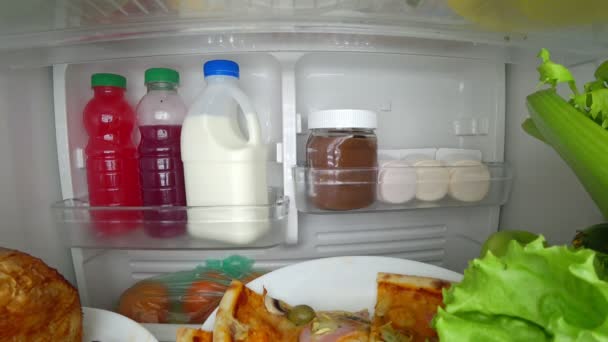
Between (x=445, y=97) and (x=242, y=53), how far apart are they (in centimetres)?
50

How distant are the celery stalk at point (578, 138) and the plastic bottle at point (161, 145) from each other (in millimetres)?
624

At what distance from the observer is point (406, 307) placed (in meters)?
0.55

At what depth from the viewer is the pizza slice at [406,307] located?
503 mm

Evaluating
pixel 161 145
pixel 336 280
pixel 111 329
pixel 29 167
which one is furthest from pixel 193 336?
pixel 29 167

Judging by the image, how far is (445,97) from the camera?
2.69 feet

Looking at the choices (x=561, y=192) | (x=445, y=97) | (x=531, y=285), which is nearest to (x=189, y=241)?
(x=531, y=285)

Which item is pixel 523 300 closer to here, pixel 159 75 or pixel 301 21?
pixel 301 21

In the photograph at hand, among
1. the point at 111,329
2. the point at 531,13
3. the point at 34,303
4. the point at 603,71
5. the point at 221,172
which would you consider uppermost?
the point at 531,13

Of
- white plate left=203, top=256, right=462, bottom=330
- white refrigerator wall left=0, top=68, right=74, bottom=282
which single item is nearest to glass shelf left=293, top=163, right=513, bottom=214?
white plate left=203, top=256, right=462, bottom=330

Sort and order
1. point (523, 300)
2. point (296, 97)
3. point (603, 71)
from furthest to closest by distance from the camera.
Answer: point (296, 97) < point (603, 71) < point (523, 300)

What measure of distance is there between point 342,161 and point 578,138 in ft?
1.19

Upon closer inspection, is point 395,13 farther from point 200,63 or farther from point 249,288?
point 249,288

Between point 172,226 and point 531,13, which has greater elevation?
point 531,13

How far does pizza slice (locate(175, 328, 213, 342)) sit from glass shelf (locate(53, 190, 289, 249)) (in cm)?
17
